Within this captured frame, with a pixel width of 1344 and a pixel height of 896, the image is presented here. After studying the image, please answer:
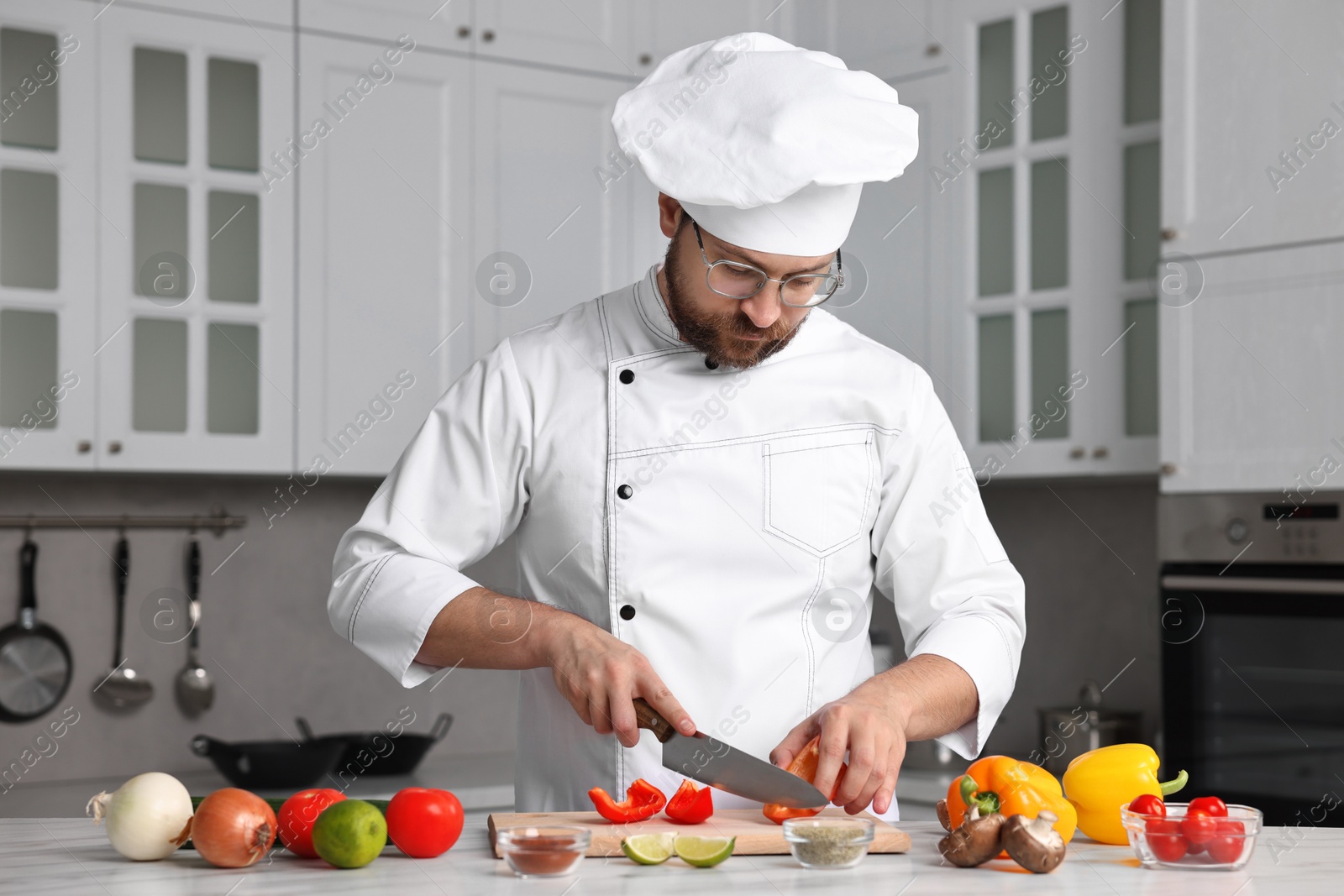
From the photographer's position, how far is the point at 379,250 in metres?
2.81

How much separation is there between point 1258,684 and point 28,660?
7.77 feet

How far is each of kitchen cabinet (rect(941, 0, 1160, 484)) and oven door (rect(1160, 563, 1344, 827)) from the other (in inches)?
12.8

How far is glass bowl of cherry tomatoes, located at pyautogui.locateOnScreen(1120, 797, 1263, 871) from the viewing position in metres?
1.09

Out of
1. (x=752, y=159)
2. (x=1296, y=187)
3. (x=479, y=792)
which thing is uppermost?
(x=1296, y=187)

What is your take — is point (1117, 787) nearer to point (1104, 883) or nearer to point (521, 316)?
point (1104, 883)

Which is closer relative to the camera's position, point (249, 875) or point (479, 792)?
point (249, 875)

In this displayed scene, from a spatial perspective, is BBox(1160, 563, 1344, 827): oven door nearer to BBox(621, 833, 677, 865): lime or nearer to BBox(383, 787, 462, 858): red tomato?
BBox(621, 833, 677, 865): lime

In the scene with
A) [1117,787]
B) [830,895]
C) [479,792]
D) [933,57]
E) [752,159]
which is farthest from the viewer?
[933,57]

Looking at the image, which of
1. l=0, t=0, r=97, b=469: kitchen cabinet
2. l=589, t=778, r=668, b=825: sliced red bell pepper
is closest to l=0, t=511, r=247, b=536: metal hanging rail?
l=0, t=0, r=97, b=469: kitchen cabinet

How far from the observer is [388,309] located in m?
2.82

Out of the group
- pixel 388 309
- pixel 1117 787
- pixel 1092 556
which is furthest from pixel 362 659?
pixel 1117 787

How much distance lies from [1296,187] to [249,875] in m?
2.01

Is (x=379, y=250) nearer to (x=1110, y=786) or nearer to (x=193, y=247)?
(x=193, y=247)

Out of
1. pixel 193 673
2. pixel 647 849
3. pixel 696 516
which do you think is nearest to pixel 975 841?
pixel 647 849
